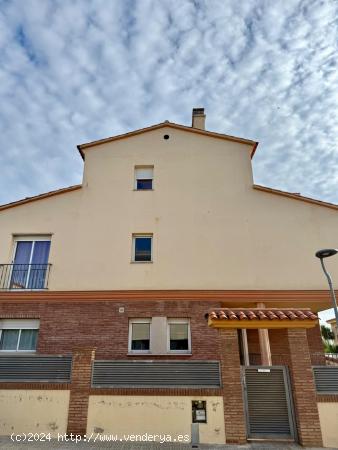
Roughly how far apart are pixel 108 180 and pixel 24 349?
23.4ft

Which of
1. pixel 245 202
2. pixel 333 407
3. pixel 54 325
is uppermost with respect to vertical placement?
pixel 245 202

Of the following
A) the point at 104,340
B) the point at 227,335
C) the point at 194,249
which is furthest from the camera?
the point at 194,249

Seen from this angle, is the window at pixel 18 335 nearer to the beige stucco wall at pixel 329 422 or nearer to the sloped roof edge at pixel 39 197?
the sloped roof edge at pixel 39 197

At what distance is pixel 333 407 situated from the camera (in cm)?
782

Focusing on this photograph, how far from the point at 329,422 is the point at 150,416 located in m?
4.27

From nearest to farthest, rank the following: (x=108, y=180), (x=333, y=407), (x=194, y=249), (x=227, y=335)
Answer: (x=333, y=407) < (x=227, y=335) < (x=194, y=249) < (x=108, y=180)

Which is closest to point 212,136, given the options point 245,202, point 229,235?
point 245,202

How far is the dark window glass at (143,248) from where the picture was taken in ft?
41.3

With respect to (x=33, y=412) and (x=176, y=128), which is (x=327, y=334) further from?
(x=33, y=412)

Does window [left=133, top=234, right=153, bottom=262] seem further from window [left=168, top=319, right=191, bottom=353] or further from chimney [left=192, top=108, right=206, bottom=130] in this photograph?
chimney [left=192, top=108, right=206, bottom=130]

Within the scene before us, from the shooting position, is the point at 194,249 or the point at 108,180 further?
the point at 108,180

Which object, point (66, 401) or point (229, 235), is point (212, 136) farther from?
point (66, 401)

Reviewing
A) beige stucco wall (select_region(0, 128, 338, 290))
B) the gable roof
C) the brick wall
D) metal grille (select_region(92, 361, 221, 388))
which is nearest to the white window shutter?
beige stucco wall (select_region(0, 128, 338, 290))

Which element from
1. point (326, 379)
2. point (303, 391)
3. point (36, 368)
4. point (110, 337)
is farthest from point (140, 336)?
point (326, 379)
